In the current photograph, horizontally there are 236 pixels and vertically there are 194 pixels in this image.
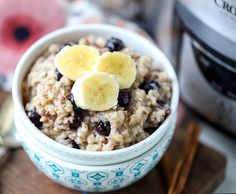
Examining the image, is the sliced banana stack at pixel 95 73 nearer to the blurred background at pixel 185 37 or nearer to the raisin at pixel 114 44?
the raisin at pixel 114 44

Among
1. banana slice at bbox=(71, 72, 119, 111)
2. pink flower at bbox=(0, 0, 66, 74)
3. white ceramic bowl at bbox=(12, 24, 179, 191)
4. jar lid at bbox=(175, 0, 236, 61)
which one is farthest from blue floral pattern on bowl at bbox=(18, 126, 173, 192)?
pink flower at bbox=(0, 0, 66, 74)

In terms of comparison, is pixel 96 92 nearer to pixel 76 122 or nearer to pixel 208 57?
pixel 76 122

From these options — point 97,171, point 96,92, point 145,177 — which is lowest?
point 145,177

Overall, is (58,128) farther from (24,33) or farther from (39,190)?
(24,33)

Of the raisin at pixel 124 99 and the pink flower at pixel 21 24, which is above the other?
the raisin at pixel 124 99

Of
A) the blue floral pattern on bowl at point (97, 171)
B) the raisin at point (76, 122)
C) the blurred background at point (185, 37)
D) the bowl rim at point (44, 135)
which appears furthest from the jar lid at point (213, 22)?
the raisin at point (76, 122)

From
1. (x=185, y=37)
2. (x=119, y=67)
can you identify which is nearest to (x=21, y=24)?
(x=185, y=37)

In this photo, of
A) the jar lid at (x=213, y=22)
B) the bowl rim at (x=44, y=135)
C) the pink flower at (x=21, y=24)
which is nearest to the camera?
the bowl rim at (x=44, y=135)
